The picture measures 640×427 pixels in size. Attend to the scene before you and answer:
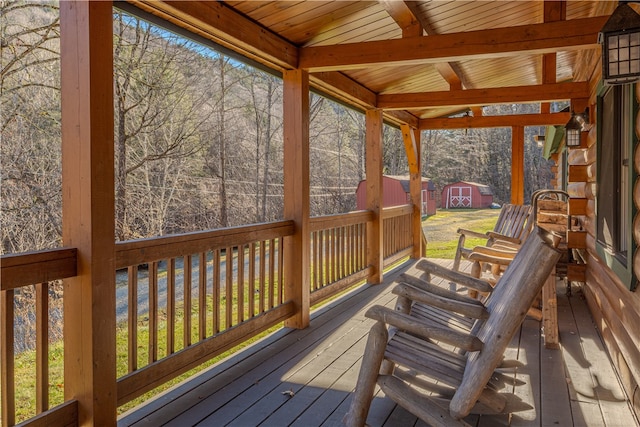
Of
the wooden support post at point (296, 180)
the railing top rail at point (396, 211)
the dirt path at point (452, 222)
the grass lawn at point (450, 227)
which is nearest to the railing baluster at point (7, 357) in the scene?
the wooden support post at point (296, 180)

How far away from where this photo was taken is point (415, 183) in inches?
310

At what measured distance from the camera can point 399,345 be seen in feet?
7.51

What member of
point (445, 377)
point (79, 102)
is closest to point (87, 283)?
point (79, 102)

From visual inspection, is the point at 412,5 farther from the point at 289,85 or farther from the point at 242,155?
the point at 242,155

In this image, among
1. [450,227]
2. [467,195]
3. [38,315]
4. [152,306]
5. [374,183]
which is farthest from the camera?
[467,195]

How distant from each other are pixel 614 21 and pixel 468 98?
3397 millimetres

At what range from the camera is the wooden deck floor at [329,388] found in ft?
8.02

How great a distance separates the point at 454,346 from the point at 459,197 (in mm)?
21780

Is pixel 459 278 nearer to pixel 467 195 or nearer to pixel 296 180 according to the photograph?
pixel 296 180

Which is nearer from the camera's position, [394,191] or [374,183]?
[374,183]

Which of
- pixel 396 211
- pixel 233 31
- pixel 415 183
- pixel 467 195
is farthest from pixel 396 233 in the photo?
pixel 467 195

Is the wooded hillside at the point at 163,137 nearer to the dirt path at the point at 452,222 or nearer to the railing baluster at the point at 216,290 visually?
the railing baluster at the point at 216,290

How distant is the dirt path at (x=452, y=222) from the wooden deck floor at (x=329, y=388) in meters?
9.87

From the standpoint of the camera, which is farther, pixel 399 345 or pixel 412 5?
pixel 412 5
